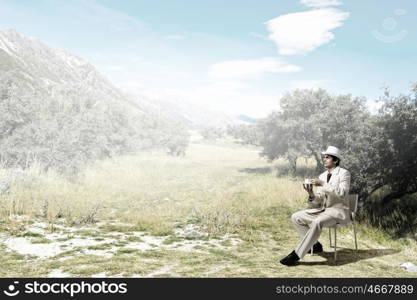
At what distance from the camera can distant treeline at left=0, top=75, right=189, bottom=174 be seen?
1812 centimetres

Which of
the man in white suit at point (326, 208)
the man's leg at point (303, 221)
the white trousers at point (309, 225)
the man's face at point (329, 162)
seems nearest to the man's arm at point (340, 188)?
the man in white suit at point (326, 208)

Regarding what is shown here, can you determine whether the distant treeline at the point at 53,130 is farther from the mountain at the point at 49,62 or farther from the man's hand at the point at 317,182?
the mountain at the point at 49,62

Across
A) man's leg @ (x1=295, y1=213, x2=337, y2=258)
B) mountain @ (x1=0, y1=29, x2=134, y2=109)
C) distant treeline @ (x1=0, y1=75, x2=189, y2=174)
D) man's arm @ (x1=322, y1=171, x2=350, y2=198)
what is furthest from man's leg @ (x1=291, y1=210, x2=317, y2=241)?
mountain @ (x1=0, y1=29, x2=134, y2=109)

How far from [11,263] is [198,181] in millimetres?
15852

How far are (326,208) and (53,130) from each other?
1674cm

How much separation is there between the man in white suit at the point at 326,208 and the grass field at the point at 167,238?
39 cm

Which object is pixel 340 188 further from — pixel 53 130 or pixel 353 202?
pixel 53 130

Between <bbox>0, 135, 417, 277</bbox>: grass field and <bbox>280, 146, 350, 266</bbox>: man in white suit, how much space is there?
15.2 inches

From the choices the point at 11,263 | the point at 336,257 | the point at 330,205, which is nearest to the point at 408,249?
the point at 336,257

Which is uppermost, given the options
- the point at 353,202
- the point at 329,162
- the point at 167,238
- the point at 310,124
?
the point at 310,124

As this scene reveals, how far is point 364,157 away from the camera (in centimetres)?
1140

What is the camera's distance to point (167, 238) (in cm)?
866

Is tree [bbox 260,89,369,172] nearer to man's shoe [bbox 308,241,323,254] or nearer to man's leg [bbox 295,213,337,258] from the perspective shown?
man's shoe [bbox 308,241,323,254]

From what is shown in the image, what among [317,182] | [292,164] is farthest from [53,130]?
[317,182]
